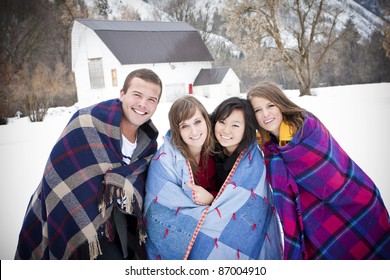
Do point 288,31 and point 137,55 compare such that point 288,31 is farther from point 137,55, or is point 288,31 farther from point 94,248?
point 94,248

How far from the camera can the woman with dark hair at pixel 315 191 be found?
4.26 ft

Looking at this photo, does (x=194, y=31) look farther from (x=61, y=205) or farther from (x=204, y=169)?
(x=61, y=205)

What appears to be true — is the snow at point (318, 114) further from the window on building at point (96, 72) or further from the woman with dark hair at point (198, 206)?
the woman with dark hair at point (198, 206)

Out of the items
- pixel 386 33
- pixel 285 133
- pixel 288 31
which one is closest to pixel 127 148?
pixel 285 133

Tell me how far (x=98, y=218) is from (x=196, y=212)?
42 centimetres

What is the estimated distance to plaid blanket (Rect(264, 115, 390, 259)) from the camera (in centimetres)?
130

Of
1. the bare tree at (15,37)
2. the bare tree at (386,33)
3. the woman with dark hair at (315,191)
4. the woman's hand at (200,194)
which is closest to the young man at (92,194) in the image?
the woman's hand at (200,194)

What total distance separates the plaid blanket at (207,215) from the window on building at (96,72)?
0.67m

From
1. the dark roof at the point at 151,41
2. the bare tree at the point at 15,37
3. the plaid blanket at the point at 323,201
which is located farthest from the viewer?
the dark roof at the point at 151,41

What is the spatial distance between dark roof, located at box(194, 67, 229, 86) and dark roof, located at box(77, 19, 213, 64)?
72 mm

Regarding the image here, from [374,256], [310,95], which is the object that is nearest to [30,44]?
[310,95]

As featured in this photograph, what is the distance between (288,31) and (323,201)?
36.8 inches

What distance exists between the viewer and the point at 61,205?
1344 mm

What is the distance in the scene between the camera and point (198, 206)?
4.34ft
